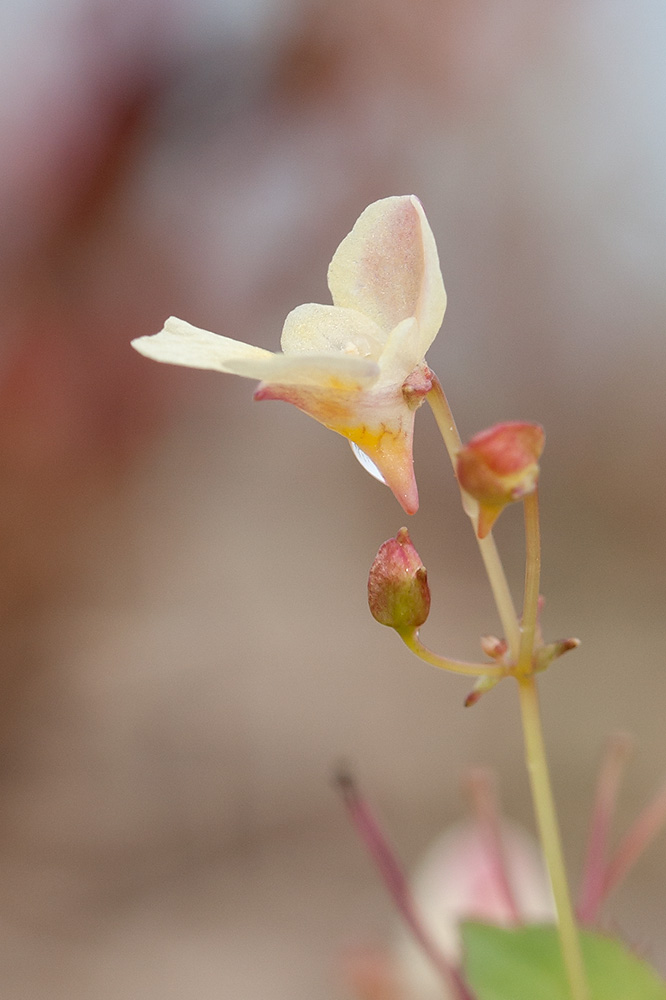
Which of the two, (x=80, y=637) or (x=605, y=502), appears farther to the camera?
(x=605, y=502)

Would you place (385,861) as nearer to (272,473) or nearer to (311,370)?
(311,370)

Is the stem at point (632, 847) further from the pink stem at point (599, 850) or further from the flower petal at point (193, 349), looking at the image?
the flower petal at point (193, 349)

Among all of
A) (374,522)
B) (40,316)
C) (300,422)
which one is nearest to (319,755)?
(374,522)

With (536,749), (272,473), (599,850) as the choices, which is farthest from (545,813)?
(272,473)

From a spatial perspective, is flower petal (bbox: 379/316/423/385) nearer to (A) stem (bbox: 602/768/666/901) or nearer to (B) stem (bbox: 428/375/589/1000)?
(B) stem (bbox: 428/375/589/1000)

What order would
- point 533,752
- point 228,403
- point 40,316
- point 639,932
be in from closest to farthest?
1. point 533,752
2. point 639,932
3. point 40,316
4. point 228,403

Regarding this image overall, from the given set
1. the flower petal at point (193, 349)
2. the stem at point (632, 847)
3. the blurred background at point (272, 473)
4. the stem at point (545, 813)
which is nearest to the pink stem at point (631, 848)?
the stem at point (632, 847)

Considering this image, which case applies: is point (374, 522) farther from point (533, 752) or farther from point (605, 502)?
point (533, 752)
